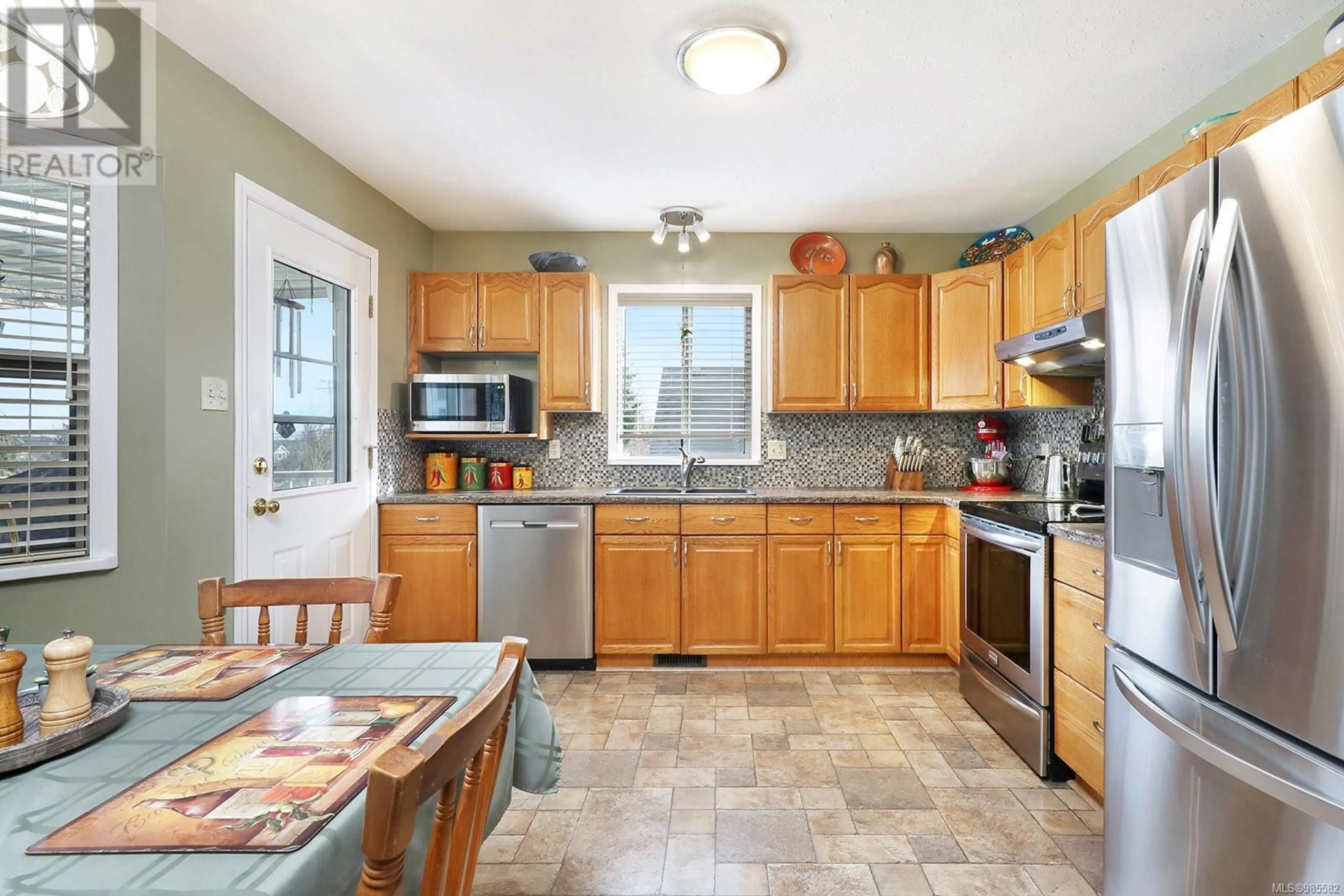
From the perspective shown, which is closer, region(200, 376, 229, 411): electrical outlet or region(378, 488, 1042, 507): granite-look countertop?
region(200, 376, 229, 411): electrical outlet

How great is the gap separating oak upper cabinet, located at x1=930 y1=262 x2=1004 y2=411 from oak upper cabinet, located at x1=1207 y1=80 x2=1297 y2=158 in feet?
4.53

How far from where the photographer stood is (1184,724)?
4.13 feet

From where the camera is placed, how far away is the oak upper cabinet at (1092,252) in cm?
238

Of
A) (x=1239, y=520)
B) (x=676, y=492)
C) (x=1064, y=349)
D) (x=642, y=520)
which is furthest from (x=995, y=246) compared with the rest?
(x=1239, y=520)

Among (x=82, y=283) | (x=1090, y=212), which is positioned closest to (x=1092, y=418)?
(x=1090, y=212)

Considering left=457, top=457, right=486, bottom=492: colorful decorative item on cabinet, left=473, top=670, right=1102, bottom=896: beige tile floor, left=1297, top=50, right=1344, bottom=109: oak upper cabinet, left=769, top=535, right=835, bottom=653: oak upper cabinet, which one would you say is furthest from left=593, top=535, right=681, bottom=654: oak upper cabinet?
left=1297, top=50, right=1344, bottom=109: oak upper cabinet

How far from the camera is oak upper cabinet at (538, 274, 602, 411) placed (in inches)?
139

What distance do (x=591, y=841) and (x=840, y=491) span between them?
2266 millimetres

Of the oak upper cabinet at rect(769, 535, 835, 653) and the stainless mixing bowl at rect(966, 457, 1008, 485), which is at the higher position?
the stainless mixing bowl at rect(966, 457, 1008, 485)

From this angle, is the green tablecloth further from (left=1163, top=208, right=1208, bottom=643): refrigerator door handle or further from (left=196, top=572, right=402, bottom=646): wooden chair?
(left=1163, top=208, right=1208, bottom=643): refrigerator door handle

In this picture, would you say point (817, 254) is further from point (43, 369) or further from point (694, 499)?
point (43, 369)

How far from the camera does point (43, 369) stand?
1736mm

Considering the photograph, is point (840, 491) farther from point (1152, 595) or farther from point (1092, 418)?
point (1152, 595)

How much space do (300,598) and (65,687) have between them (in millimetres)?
625
